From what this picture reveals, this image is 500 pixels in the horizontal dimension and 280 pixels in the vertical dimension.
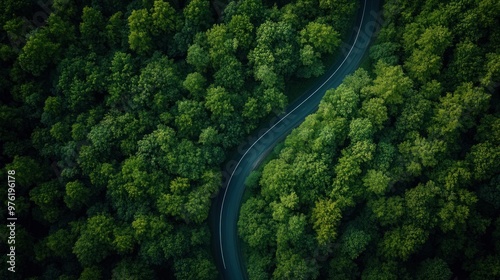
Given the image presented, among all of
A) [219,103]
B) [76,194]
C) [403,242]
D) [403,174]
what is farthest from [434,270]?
[76,194]

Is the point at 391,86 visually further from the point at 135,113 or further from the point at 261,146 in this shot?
the point at 135,113

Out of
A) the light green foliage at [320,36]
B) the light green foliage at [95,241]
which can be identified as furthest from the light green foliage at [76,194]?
the light green foliage at [320,36]

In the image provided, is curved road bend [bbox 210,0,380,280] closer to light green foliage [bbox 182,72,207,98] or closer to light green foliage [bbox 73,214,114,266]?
light green foliage [bbox 182,72,207,98]

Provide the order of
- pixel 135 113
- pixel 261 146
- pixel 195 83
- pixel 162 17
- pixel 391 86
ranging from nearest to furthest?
1. pixel 391 86
2. pixel 195 83
3. pixel 162 17
4. pixel 135 113
5. pixel 261 146

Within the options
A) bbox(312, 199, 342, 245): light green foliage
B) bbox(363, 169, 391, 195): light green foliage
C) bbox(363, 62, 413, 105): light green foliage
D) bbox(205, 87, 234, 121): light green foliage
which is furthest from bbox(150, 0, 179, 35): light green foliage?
bbox(363, 169, 391, 195): light green foliage

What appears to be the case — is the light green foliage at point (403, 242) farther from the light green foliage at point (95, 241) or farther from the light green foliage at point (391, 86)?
the light green foliage at point (95, 241)

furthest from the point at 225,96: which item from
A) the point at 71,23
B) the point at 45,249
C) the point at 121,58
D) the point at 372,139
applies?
the point at 45,249
